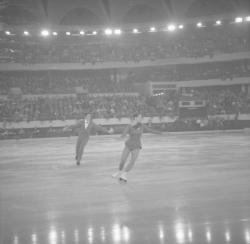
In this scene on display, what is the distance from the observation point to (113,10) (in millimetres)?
43656

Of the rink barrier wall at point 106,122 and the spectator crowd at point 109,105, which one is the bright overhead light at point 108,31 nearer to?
the spectator crowd at point 109,105

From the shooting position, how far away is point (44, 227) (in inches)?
237

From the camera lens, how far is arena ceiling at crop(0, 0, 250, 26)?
42.3 m

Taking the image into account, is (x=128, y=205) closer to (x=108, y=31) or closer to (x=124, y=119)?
(x=124, y=119)

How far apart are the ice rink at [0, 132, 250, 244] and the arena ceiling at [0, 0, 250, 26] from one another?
3301 centimetres

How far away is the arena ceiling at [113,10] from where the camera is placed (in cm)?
4234

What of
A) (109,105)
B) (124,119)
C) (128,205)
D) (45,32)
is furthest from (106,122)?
(128,205)

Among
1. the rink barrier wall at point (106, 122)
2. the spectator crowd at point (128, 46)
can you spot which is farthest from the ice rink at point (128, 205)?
the spectator crowd at point (128, 46)

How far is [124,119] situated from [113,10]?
→ 50.3ft

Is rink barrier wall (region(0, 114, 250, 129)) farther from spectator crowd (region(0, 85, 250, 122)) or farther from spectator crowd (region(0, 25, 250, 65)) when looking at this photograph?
spectator crowd (region(0, 25, 250, 65))

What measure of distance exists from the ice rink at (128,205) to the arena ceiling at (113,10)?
3301cm

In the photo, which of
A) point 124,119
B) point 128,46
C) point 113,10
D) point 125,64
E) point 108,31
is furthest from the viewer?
point 113,10

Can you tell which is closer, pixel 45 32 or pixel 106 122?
pixel 106 122

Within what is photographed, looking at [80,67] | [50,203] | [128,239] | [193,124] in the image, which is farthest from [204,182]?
[80,67]
